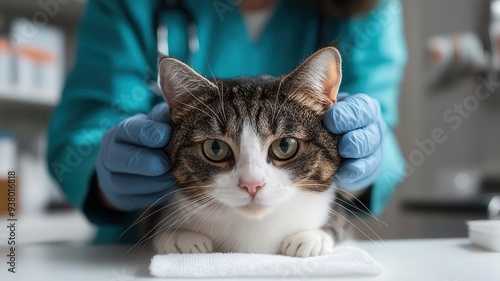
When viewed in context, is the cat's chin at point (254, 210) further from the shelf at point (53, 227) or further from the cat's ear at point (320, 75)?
the shelf at point (53, 227)

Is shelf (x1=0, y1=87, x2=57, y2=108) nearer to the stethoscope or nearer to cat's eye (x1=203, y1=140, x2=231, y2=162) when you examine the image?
the stethoscope

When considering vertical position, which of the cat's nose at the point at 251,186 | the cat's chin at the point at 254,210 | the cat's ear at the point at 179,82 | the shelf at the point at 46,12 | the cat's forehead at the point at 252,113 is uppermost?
the shelf at the point at 46,12

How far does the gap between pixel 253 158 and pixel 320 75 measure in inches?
6.0

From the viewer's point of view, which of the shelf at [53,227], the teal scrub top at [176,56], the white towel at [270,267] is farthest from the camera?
the shelf at [53,227]

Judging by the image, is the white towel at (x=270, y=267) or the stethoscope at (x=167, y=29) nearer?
the white towel at (x=270, y=267)

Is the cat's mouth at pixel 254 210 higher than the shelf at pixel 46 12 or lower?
lower

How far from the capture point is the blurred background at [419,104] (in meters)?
1.72

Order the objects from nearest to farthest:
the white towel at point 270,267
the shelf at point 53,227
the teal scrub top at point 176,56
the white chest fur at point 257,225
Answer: the white towel at point 270,267 → the white chest fur at point 257,225 → the teal scrub top at point 176,56 → the shelf at point 53,227

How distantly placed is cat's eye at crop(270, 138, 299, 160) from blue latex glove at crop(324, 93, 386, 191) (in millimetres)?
58

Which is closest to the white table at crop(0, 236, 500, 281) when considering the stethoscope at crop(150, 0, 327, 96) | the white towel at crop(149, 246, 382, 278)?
the white towel at crop(149, 246, 382, 278)

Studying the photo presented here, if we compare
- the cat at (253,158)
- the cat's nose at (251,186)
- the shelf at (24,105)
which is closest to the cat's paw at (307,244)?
the cat at (253,158)

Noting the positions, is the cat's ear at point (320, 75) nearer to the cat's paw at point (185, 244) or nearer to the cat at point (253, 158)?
the cat at point (253, 158)

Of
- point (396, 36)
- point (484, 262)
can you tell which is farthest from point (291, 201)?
point (396, 36)

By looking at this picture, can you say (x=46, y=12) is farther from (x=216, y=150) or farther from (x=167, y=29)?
(x=216, y=150)
